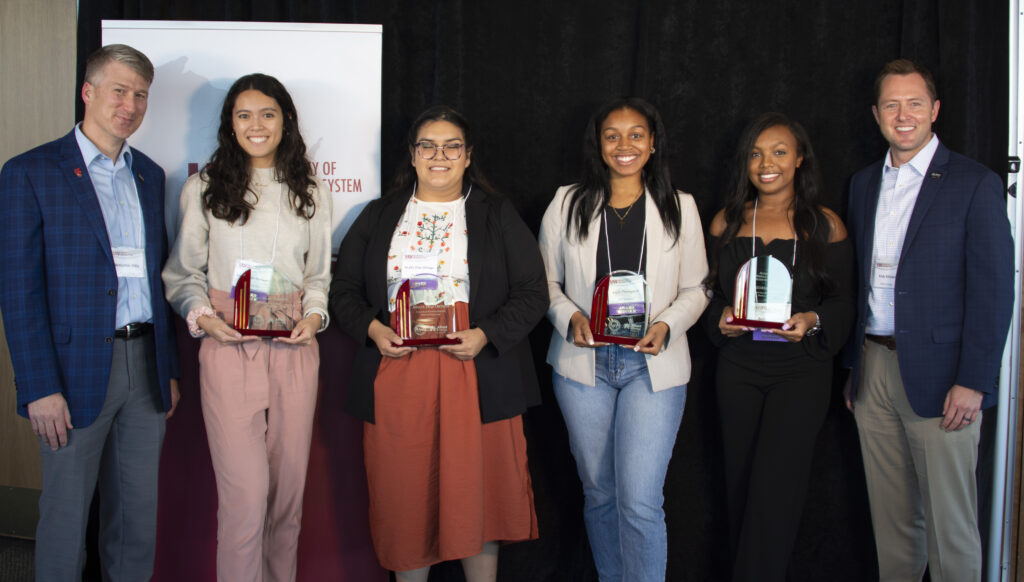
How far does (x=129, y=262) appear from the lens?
218 centimetres

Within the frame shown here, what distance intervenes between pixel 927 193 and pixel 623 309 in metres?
1.12

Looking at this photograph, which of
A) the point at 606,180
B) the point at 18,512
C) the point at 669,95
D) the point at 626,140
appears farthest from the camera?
the point at 18,512

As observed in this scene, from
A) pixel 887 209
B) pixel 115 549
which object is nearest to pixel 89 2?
pixel 115 549

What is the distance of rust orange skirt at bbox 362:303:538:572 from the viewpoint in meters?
2.19

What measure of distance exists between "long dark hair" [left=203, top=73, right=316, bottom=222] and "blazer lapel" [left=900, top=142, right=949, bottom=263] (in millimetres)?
2075

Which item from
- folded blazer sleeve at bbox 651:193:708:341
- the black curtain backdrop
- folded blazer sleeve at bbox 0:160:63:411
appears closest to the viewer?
folded blazer sleeve at bbox 0:160:63:411

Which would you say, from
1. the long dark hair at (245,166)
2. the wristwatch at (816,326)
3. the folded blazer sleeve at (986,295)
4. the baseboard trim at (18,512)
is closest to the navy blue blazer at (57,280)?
the long dark hair at (245,166)

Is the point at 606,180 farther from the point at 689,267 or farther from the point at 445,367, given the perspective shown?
the point at 445,367

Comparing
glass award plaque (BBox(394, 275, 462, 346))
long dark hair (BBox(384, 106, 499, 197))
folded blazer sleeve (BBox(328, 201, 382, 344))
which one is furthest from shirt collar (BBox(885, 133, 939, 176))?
folded blazer sleeve (BBox(328, 201, 382, 344))

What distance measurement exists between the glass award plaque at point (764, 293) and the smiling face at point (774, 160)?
34cm

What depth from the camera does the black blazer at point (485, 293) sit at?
225 cm

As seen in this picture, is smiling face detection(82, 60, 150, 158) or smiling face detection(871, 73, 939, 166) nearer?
smiling face detection(82, 60, 150, 158)

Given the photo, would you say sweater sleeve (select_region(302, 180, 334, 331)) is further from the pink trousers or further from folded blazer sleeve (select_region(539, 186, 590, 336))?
folded blazer sleeve (select_region(539, 186, 590, 336))

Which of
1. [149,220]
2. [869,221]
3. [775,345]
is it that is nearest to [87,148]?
[149,220]
